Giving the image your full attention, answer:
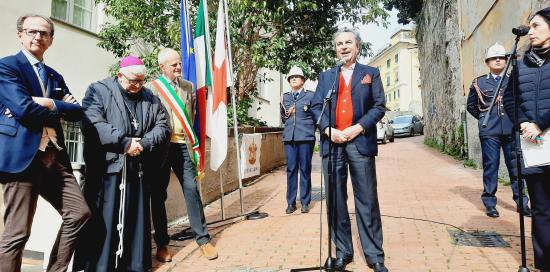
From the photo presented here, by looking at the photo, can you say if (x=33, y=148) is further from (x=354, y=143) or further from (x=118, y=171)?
(x=354, y=143)

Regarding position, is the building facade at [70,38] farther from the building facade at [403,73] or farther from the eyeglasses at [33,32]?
the building facade at [403,73]

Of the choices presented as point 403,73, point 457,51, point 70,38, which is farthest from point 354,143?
point 403,73

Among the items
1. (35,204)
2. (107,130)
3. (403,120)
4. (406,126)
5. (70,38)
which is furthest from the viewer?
(403,120)

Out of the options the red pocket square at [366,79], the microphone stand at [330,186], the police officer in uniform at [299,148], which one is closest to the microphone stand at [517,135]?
the red pocket square at [366,79]

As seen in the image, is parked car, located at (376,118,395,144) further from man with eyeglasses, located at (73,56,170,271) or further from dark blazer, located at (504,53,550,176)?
man with eyeglasses, located at (73,56,170,271)

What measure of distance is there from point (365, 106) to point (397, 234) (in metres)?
1.90

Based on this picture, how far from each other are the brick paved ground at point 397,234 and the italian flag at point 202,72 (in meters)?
1.08

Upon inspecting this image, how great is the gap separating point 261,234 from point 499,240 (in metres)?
2.56

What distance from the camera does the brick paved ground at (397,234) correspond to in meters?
3.80

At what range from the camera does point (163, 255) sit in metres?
4.05

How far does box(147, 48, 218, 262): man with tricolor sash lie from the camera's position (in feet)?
13.6

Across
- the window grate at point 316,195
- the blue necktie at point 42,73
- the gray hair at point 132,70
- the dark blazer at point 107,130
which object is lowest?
the window grate at point 316,195

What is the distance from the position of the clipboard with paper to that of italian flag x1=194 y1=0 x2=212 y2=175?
121 inches

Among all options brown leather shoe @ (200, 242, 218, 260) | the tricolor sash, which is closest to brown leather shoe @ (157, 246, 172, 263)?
brown leather shoe @ (200, 242, 218, 260)
